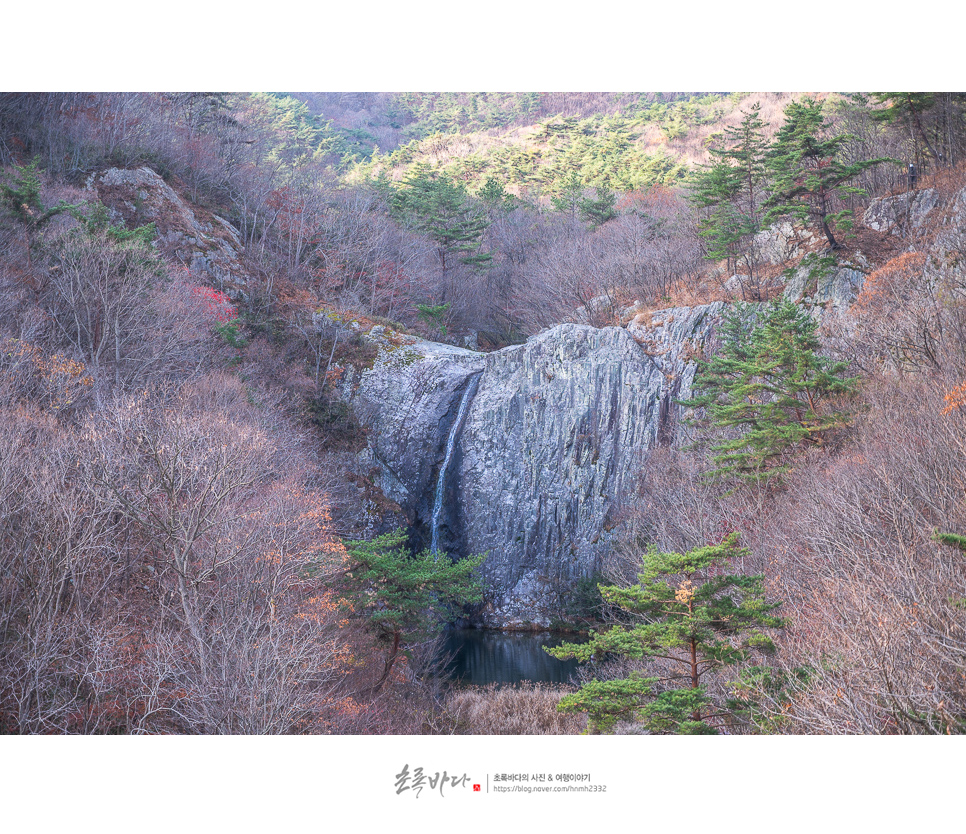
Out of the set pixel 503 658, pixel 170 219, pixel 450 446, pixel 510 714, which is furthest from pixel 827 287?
pixel 170 219

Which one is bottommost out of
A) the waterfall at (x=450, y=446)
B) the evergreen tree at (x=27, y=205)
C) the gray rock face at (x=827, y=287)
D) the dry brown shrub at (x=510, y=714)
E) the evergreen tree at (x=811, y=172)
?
the dry brown shrub at (x=510, y=714)

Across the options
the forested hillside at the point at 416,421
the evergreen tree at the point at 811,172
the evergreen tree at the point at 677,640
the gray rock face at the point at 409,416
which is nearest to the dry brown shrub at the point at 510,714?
the forested hillside at the point at 416,421

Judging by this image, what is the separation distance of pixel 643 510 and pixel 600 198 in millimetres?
20103

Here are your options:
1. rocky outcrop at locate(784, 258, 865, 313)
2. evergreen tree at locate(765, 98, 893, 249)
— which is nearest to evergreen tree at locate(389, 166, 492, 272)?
evergreen tree at locate(765, 98, 893, 249)

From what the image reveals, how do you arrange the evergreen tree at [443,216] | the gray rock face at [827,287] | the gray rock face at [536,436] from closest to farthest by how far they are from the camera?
the gray rock face at [827,287]
the gray rock face at [536,436]
the evergreen tree at [443,216]

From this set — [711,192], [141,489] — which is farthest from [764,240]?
[141,489]

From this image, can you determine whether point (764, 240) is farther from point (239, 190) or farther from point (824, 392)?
point (239, 190)

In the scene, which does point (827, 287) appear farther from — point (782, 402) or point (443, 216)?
point (443, 216)

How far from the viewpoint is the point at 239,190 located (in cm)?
2761

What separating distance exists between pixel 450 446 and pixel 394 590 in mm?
13215

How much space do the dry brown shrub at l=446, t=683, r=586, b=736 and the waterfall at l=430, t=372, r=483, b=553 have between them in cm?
911

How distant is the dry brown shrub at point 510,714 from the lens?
11.6m

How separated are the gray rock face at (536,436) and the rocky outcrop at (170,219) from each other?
7.71m

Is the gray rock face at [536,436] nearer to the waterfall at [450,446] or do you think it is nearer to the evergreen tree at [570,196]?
the waterfall at [450,446]
